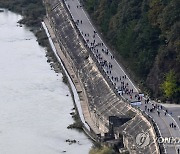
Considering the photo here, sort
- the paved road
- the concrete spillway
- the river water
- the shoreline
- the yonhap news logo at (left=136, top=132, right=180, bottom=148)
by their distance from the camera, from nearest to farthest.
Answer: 1. the yonhap news logo at (left=136, top=132, right=180, bottom=148)
2. the paved road
3. the concrete spillway
4. the river water
5. the shoreline

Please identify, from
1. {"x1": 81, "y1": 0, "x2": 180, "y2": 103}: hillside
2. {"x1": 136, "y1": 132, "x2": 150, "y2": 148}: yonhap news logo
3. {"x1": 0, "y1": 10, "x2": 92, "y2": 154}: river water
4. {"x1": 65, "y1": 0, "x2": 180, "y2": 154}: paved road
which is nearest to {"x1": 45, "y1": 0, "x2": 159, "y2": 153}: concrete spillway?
{"x1": 136, "y1": 132, "x2": 150, "y2": 148}: yonhap news logo

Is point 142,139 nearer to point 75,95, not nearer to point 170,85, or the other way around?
point 170,85

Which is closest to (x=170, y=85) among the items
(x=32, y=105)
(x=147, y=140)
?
(x=147, y=140)

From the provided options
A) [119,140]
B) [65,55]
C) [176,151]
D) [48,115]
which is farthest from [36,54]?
[176,151]

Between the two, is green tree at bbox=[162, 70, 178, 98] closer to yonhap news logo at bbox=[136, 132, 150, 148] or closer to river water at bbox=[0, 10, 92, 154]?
yonhap news logo at bbox=[136, 132, 150, 148]

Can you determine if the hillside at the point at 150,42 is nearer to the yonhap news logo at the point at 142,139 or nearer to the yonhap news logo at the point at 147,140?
the yonhap news logo at the point at 142,139

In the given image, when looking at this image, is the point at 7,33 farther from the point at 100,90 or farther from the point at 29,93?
the point at 100,90

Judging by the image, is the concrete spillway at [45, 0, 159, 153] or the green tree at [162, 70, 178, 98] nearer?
the concrete spillway at [45, 0, 159, 153]
